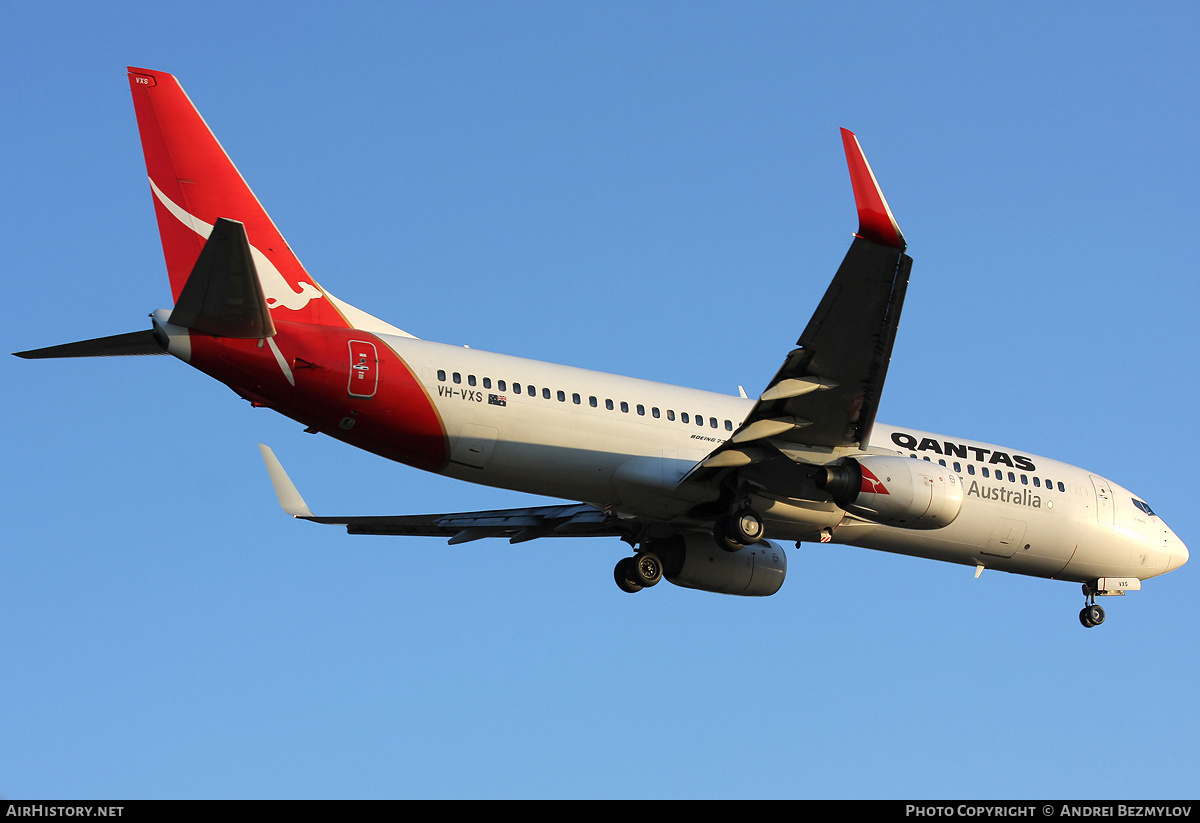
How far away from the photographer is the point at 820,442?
21.8 m

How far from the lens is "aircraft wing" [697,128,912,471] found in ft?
59.9

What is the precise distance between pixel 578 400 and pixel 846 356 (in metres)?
4.95

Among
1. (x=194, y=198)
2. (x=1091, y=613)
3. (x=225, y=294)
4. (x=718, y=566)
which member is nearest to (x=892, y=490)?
(x=718, y=566)

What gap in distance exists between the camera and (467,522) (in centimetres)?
2683

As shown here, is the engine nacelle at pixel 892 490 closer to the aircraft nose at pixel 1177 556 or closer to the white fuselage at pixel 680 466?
the white fuselage at pixel 680 466

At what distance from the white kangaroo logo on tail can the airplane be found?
3 centimetres

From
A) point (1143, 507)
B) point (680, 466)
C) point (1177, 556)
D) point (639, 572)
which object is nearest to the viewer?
point (680, 466)

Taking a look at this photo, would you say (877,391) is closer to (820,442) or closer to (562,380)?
(820,442)

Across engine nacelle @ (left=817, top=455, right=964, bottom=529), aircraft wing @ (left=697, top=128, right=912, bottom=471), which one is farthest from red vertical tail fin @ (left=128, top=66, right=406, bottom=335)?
engine nacelle @ (left=817, top=455, right=964, bottom=529)

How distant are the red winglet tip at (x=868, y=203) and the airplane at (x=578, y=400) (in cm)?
3

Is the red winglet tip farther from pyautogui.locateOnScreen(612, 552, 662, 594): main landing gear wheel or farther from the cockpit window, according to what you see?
the cockpit window

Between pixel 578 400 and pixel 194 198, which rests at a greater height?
pixel 194 198

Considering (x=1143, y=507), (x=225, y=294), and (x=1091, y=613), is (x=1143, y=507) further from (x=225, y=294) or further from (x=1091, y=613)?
(x=225, y=294)

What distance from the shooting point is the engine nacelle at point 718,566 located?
1035 inches
